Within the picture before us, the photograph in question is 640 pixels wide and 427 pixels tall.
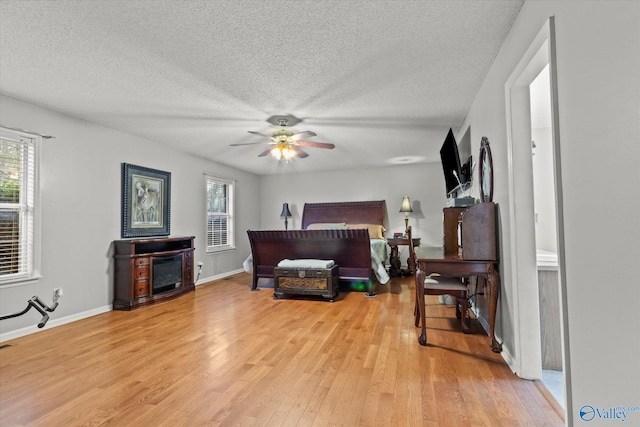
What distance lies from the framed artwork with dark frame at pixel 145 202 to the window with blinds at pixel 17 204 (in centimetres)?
110

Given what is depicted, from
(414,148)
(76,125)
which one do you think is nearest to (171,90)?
(76,125)

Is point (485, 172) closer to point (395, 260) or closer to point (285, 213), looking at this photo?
point (395, 260)

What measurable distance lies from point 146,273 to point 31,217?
141cm

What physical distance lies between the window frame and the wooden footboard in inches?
99.3

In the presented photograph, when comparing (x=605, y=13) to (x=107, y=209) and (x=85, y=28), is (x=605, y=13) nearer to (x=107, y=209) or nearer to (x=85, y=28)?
(x=85, y=28)

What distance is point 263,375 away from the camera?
7.18ft

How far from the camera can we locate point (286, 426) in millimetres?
1631

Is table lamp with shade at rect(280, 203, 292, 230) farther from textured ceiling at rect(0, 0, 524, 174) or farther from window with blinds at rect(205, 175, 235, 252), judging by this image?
textured ceiling at rect(0, 0, 524, 174)

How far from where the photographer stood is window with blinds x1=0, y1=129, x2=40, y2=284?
3.11 m

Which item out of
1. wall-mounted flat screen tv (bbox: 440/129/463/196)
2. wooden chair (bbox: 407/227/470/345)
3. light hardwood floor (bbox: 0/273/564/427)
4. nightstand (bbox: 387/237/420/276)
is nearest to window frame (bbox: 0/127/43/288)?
light hardwood floor (bbox: 0/273/564/427)

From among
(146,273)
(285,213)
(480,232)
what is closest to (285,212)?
(285,213)

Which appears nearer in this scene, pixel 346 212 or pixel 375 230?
pixel 375 230

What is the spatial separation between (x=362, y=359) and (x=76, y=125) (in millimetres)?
4193

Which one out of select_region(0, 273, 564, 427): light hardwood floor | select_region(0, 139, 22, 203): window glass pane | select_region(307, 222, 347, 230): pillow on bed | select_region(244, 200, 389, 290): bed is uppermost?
select_region(0, 139, 22, 203): window glass pane
